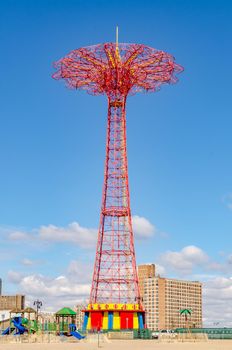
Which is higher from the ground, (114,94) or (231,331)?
(114,94)

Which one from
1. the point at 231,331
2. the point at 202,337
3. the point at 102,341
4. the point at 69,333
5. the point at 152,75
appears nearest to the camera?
the point at 102,341

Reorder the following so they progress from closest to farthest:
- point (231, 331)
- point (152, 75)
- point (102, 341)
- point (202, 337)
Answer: point (102, 341), point (202, 337), point (152, 75), point (231, 331)

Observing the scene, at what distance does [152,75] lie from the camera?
105 m

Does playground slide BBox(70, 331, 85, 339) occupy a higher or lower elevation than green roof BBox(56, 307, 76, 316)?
lower

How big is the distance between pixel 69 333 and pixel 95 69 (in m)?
42.1

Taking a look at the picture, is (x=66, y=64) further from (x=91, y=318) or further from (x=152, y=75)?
(x=91, y=318)

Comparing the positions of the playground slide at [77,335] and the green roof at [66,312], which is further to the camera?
the green roof at [66,312]

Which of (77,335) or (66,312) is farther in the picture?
(66,312)

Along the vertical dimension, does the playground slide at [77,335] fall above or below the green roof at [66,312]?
below

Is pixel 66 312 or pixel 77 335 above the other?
pixel 66 312

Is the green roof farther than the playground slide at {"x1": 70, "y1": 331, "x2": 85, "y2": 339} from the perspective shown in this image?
Yes

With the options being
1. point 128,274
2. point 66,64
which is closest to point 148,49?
point 66,64

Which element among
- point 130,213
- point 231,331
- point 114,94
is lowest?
point 231,331

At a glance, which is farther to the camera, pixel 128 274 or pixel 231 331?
pixel 231 331
